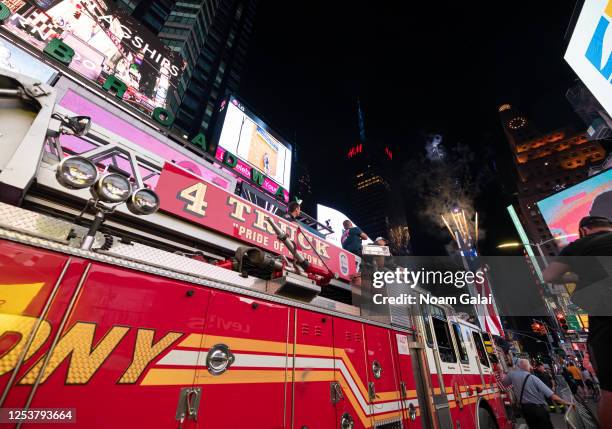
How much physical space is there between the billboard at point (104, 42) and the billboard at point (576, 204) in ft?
84.2

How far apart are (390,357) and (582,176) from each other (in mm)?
94411

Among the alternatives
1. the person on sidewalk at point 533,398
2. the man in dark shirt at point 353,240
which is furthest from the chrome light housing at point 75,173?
the person on sidewalk at point 533,398

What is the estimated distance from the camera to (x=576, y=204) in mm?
19438

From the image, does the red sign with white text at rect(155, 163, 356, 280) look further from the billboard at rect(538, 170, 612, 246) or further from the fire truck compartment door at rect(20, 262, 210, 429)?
the billboard at rect(538, 170, 612, 246)

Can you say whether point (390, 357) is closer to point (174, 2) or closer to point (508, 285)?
point (174, 2)

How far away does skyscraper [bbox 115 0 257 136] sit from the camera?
4456cm

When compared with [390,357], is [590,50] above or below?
above

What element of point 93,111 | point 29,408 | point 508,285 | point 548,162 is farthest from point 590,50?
point 548,162

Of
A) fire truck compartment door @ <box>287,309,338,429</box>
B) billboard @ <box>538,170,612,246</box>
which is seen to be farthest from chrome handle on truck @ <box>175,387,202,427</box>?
billboard @ <box>538,170,612,246</box>

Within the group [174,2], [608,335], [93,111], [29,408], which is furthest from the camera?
[174,2]

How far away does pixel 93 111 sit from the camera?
21.2 feet

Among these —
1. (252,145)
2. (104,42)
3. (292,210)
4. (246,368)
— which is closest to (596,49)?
(292,210)

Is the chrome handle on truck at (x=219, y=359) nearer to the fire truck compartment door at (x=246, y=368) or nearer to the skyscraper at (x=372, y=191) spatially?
the fire truck compartment door at (x=246, y=368)

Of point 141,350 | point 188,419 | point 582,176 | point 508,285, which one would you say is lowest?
point 188,419
